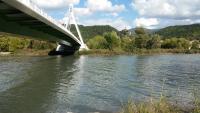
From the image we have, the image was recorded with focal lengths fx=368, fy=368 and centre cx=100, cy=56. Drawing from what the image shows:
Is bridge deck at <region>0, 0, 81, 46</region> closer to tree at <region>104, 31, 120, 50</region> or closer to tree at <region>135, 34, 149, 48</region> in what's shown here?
tree at <region>104, 31, 120, 50</region>

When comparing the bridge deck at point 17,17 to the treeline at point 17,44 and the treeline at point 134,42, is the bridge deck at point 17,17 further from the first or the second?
the treeline at point 134,42

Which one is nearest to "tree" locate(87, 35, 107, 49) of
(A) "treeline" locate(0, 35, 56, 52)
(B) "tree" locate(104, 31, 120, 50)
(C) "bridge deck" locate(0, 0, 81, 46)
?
(B) "tree" locate(104, 31, 120, 50)

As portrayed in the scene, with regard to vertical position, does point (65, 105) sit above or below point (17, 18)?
below

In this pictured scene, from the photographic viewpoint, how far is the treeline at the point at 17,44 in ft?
353

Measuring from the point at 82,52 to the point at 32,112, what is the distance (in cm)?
8441

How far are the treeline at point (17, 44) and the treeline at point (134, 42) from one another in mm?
15758

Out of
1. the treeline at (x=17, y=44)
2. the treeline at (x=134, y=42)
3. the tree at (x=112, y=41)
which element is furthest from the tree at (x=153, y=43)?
the treeline at (x=17, y=44)

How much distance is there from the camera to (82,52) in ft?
341

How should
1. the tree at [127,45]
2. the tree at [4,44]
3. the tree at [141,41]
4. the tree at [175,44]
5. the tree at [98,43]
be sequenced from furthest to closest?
the tree at [175,44]
the tree at [141,41]
the tree at [127,45]
the tree at [98,43]
the tree at [4,44]

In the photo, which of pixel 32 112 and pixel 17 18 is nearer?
pixel 32 112

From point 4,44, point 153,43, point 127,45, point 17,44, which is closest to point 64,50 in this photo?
point 17,44

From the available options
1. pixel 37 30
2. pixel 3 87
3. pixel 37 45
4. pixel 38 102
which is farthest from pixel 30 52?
pixel 38 102

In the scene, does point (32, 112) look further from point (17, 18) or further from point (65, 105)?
point (17, 18)

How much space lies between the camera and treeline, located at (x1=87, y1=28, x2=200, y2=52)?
126m
